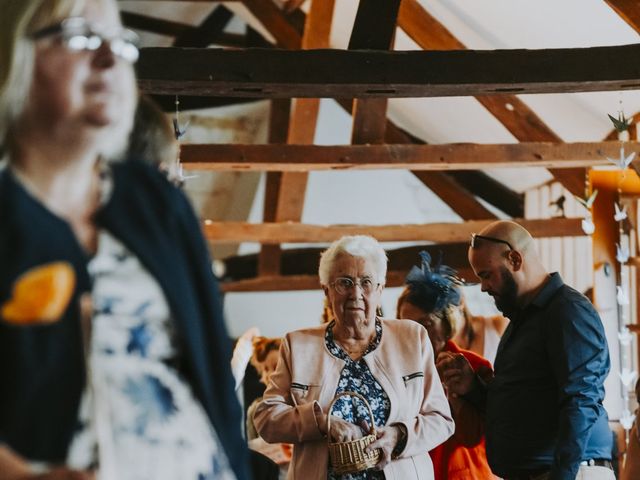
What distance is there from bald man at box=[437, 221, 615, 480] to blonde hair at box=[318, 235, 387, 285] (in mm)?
476

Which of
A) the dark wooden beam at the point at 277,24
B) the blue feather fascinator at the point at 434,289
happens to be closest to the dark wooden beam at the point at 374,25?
the blue feather fascinator at the point at 434,289

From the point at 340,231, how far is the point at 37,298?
846 cm

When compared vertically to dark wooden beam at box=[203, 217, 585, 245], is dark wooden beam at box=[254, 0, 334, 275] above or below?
above

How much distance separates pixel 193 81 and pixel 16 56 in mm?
3989

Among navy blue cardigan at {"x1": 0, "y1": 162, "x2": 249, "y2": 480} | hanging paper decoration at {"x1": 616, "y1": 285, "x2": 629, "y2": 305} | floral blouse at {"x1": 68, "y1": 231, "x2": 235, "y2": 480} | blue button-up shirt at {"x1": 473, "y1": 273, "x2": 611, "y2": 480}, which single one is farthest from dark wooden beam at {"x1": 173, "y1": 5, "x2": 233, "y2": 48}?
floral blouse at {"x1": 68, "y1": 231, "x2": 235, "y2": 480}

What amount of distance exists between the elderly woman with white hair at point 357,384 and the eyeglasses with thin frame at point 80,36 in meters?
2.15

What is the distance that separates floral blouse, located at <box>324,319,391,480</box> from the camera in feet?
10.8

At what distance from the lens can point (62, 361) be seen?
113cm

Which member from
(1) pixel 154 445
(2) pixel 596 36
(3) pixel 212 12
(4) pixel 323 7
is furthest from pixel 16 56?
(3) pixel 212 12

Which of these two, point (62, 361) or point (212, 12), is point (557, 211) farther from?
point (62, 361)

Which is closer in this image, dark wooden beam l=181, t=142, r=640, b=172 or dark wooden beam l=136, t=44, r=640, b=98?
dark wooden beam l=136, t=44, r=640, b=98

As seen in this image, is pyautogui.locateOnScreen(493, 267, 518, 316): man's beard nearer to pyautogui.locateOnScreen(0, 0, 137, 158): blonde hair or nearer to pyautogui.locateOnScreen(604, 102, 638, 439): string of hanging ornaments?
pyautogui.locateOnScreen(0, 0, 137, 158): blonde hair

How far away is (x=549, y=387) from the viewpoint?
11.9 feet

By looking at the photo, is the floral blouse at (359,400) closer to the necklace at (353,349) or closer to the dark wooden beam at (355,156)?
the necklace at (353,349)
